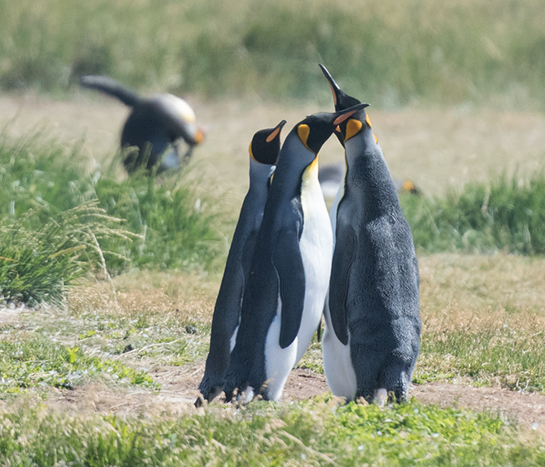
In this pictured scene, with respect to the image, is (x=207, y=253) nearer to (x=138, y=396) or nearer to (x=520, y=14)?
(x=138, y=396)

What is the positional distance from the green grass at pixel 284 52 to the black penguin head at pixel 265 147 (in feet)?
34.7

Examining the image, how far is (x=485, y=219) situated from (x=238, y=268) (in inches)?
182

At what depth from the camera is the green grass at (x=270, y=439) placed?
274cm

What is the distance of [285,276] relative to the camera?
11.4 ft

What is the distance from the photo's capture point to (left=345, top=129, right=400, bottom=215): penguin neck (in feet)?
12.0

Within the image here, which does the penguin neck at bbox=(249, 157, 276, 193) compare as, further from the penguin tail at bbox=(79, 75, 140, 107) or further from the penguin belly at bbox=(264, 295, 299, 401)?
the penguin tail at bbox=(79, 75, 140, 107)

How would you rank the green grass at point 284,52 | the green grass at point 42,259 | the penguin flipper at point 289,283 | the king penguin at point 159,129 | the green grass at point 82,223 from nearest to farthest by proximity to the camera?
the penguin flipper at point 289,283, the green grass at point 42,259, the green grass at point 82,223, the king penguin at point 159,129, the green grass at point 284,52

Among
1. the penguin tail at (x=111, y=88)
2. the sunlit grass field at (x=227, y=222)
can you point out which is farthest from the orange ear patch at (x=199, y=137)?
the penguin tail at (x=111, y=88)

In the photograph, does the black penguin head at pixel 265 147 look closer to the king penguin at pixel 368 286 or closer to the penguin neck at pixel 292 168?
the penguin neck at pixel 292 168

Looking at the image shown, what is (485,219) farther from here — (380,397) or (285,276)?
(285,276)

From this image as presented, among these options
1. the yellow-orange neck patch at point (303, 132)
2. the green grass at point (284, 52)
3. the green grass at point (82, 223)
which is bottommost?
the green grass at point (82, 223)

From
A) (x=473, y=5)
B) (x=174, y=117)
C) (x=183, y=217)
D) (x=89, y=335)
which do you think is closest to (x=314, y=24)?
(x=473, y=5)

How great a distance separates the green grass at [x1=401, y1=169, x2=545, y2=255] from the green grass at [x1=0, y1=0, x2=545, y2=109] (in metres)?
6.41

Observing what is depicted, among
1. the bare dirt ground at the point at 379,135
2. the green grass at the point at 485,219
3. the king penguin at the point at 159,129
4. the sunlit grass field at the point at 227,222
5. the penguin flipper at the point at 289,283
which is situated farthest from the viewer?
the bare dirt ground at the point at 379,135
